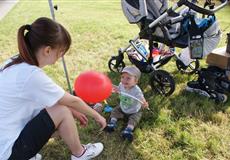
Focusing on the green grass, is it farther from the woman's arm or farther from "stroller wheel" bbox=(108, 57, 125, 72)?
the woman's arm

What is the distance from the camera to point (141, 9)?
3535 millimetres

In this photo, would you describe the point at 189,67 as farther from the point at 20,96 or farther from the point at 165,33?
the point at 20,96

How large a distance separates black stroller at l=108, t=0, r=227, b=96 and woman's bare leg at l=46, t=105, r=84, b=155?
1416 millimetres

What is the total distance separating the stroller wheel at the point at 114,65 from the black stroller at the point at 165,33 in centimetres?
15

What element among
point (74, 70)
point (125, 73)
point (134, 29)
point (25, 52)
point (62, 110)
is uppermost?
point (25, 52)

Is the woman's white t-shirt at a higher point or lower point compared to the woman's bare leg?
higher

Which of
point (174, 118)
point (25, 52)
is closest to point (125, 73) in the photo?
point (174, 118)

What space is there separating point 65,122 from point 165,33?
1.65 m

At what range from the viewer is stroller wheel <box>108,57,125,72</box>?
165 inches

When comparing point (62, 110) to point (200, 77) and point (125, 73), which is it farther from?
point (200, 77)

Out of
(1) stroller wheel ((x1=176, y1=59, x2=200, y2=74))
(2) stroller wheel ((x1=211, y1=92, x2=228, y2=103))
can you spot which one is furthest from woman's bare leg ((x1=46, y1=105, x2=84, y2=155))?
(1) stroller wheel ((x1=176, y1=59, x2=200, y2=74))

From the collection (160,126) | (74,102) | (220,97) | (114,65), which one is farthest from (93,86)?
(114,65)

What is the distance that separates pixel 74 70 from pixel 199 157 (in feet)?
7.29

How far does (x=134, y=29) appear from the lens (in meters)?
6.45
